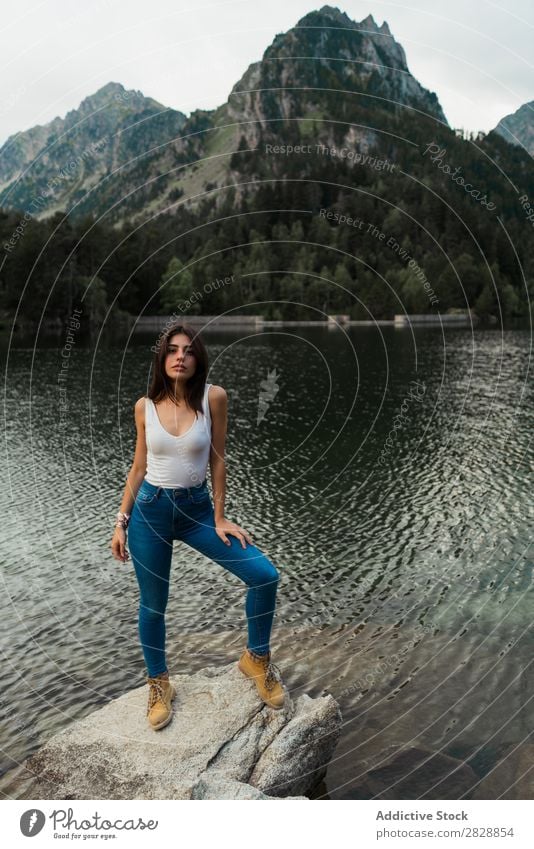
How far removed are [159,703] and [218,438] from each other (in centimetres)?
266

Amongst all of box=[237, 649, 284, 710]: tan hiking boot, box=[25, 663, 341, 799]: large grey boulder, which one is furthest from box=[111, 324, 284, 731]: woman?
box=[25, 663, 341, 799]: large grey boulder

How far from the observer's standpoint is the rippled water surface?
9258mm

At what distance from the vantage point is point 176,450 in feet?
18.2

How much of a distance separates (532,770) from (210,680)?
4120mm

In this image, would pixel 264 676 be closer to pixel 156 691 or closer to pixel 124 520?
pixel 156 691

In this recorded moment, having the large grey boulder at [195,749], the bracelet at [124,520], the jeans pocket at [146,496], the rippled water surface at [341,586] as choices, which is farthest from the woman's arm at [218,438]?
the rippled water surface at [341,586]

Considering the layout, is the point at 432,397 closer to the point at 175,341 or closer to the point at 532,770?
the point at 532,770

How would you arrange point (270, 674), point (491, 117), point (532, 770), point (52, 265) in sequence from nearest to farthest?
point (270, 674) → point (532, 770) → point (491, 117) → point (52, 265)

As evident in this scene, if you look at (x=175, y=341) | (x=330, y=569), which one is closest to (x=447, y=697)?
(x=330, y=569)

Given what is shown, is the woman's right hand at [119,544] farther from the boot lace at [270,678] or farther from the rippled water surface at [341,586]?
the rippled water surface at [341,586]

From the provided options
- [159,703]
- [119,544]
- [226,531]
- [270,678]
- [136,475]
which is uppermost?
[136,475]

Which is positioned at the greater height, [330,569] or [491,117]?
[491,117]

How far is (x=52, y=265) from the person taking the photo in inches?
3374

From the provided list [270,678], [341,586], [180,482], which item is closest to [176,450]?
[180,482]
